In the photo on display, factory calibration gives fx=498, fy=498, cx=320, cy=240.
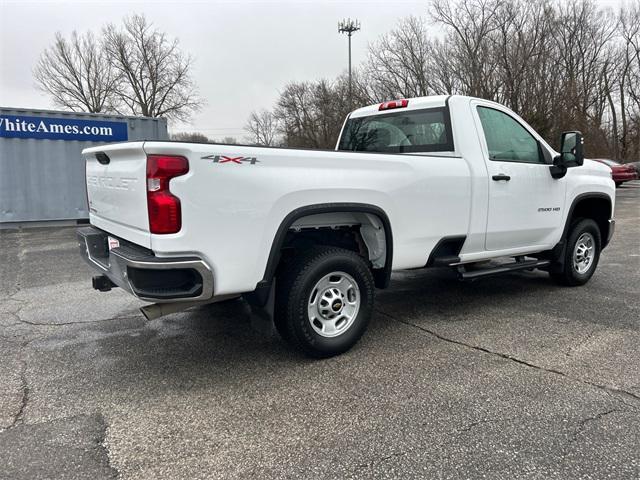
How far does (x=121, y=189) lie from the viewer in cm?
339

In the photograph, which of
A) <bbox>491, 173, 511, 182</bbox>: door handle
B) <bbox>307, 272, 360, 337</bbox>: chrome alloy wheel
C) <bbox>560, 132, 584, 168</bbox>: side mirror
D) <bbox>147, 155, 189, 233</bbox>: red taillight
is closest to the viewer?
<bbox>147, 155, 189, 233</bbox>: red taillight

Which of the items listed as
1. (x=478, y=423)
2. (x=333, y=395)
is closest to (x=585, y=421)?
(x=478, y=423)

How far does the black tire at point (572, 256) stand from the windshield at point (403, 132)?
7.47ft

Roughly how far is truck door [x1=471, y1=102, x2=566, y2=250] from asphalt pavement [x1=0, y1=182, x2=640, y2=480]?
30.7 inches

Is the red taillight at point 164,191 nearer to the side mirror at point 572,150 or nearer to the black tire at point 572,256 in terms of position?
the side mirror at point 572,150

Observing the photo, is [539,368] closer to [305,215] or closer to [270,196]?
[305,215]

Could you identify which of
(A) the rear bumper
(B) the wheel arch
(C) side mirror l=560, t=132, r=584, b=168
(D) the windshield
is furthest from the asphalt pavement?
(D) the windshield

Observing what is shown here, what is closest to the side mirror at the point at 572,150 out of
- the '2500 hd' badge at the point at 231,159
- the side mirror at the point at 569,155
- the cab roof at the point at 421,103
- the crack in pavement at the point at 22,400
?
the side mirror at the point at 569,155

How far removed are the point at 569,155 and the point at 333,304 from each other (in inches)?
124

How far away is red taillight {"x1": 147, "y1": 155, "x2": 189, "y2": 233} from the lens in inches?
115

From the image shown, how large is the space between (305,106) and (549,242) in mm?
41467

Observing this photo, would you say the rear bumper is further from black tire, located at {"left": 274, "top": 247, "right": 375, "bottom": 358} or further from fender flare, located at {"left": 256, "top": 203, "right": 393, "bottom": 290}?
black tire, located at {"left": 274, "top": 247, "right": 375, "bottom": 358}

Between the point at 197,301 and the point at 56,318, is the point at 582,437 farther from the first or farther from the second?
the point at 56,318

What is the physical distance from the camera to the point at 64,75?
42.2m
